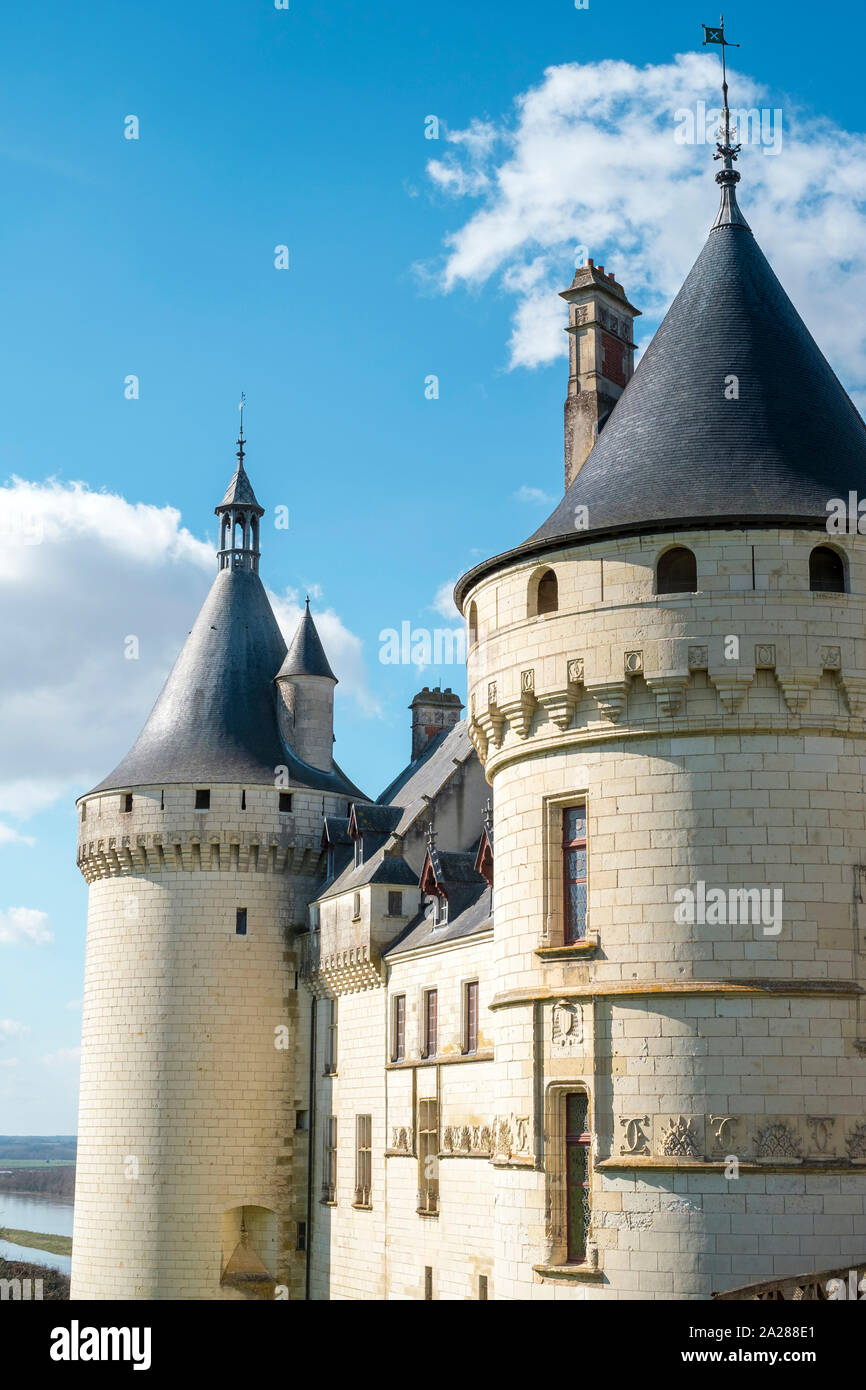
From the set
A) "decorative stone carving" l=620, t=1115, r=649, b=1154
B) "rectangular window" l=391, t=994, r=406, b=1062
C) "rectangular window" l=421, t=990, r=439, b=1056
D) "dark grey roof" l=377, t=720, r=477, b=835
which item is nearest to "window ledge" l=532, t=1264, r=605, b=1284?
"decorative stone carving" l=620, t=1115, r=649, b=1154

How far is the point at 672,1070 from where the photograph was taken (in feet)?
57.2

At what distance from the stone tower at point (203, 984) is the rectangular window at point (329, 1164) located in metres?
1.35

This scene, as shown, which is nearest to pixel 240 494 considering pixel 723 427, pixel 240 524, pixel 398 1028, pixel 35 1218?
pixel 240 524

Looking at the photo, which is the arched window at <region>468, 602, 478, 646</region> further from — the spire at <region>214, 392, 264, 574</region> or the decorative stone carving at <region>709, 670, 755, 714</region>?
the spire at <region>214, 392, 264, 574</region>

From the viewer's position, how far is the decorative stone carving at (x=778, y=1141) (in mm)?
16906

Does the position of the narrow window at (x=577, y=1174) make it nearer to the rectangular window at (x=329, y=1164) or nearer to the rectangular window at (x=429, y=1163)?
the rectangular window at (x=429, y=1163)

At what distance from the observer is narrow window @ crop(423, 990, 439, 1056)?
29.9 meters

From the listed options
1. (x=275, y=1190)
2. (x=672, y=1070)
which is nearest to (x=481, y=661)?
(x=672, y=1070)

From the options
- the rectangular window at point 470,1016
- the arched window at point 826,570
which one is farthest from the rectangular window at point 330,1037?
the arched window at point 826,570

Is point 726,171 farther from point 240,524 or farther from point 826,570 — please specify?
point 240,524

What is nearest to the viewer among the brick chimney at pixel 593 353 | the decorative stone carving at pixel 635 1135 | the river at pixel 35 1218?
the decorative stone carving at pixel 635 1135

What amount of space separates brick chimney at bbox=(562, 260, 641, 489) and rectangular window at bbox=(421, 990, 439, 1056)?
974 cm

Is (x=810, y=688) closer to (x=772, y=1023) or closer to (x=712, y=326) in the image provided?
(x=772, y=1023)

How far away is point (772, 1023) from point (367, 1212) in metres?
16.9
